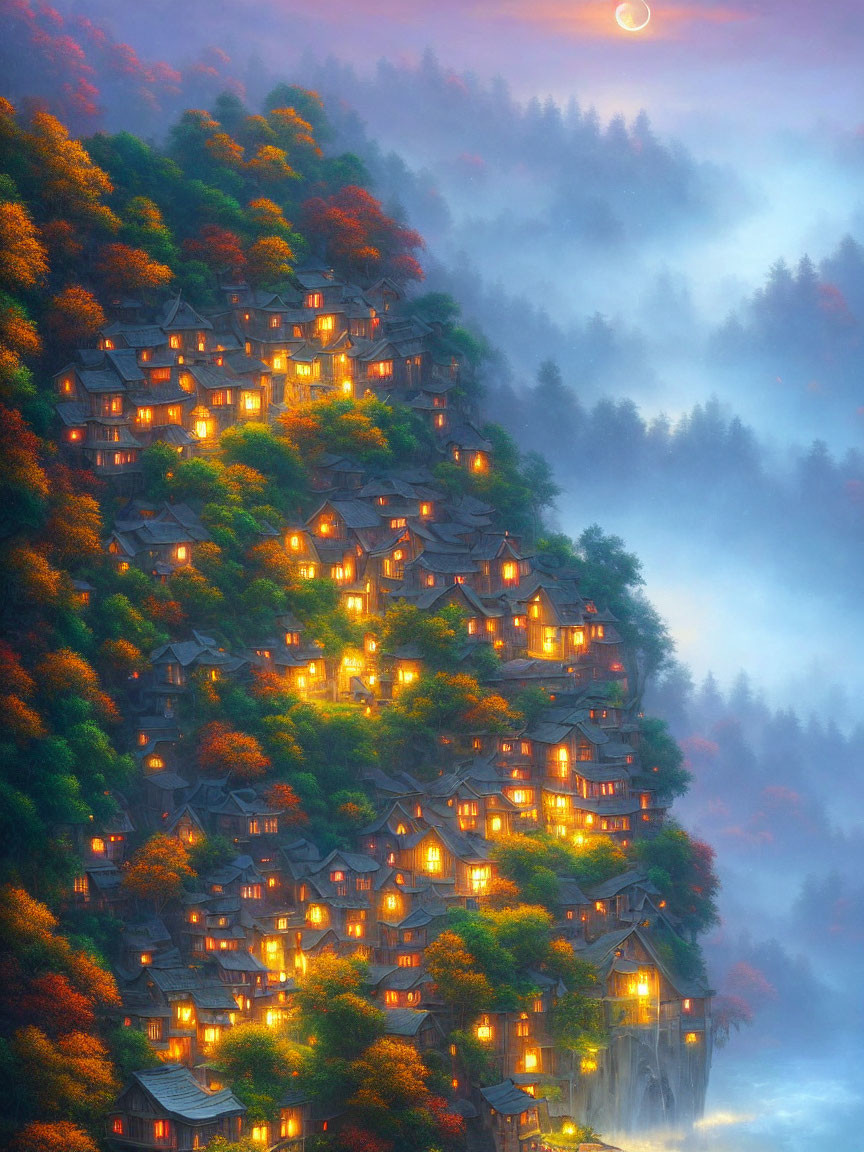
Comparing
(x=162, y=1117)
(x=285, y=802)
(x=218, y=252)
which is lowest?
(x=162, y=1117)

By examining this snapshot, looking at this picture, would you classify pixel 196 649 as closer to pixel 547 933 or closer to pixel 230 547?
pixel 230 547

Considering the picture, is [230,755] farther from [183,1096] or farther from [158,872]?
[183,1096]

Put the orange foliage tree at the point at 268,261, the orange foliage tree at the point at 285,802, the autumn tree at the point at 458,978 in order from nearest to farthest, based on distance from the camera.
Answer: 1. the autumn tree at the point at 458,978
2. the orange foliage tree at the point at 285,802
3. the orange foliage tree at the point at 268,261

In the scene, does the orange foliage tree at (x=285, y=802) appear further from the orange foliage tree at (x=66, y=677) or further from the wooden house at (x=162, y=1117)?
the wooden house at (x=162, y=1117)

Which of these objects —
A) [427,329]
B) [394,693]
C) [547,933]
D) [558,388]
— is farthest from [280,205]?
[547,933]

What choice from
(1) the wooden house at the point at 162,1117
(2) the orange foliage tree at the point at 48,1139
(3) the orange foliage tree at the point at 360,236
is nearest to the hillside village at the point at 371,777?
(1) the wooden house at the point at 162,1117

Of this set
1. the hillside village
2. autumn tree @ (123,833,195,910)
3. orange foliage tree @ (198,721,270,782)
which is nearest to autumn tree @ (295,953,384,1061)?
the hillside village

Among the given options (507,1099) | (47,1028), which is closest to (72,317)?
(47,1028)
